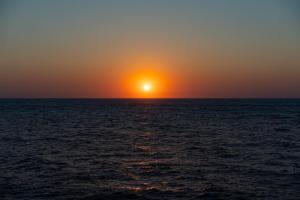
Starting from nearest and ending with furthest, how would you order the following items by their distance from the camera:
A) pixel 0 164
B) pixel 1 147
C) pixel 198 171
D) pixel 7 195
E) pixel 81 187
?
1. pixel 7 195
2. pixel 81 187
3. pixel 198 171
4. pixel 0 164
5. pixel 1 147

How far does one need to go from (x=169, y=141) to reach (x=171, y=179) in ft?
62.3

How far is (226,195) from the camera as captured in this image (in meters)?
20.1

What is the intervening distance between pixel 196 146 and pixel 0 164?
54.8 feet

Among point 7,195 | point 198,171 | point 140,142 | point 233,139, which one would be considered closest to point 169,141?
point 140,142

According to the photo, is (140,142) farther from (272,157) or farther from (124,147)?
(272,157)

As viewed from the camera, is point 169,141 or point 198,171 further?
point 169,141

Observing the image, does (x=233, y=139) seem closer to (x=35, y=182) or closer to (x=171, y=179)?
(x=171, y=179)

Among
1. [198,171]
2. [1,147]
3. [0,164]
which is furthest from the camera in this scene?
[1,147]

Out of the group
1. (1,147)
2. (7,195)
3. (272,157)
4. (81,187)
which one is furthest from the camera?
(1,147)

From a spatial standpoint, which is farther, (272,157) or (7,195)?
(272,157)

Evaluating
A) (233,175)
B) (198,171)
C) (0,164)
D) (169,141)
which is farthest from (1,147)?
(233,175)

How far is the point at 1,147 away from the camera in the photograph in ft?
118

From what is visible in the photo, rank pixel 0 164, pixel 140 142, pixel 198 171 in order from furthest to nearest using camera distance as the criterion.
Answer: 1. pixel 140 142
2. pixel 0 164
3. pixel 198 171

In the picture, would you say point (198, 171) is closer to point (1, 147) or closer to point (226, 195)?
point (226, 195)
